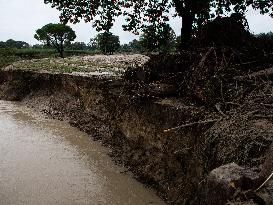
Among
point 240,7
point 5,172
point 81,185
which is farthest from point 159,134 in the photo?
point 240,7

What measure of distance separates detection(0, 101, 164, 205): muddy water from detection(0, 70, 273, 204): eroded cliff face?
361 mm

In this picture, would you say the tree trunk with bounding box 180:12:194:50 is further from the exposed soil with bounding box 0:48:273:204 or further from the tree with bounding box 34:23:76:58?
the tree with bounding box 34:23:76:58

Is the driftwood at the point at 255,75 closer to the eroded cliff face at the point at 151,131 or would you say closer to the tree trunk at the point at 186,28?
the eroded cliff face at the point at 151,131

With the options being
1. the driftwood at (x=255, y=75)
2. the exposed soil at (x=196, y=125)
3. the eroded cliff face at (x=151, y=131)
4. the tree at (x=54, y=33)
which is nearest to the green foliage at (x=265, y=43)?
the exposed soil at (x=196, y=125)

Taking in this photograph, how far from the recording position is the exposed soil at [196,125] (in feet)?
9.50

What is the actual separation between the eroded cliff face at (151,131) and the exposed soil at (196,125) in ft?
0.05

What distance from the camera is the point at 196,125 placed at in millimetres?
5523

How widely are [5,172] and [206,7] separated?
5651 mm

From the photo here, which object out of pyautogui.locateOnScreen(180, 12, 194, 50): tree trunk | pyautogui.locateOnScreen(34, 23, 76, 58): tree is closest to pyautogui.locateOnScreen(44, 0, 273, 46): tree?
pyautogui.locateOnScreen(180, 12, 194, 50): tree trunk

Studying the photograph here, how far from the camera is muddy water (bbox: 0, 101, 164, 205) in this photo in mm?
6340

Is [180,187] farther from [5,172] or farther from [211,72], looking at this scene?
[5,172]

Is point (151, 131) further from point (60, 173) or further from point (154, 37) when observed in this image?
point (154, 37)

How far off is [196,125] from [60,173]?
11.0 ft

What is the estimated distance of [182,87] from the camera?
7.33 meters
